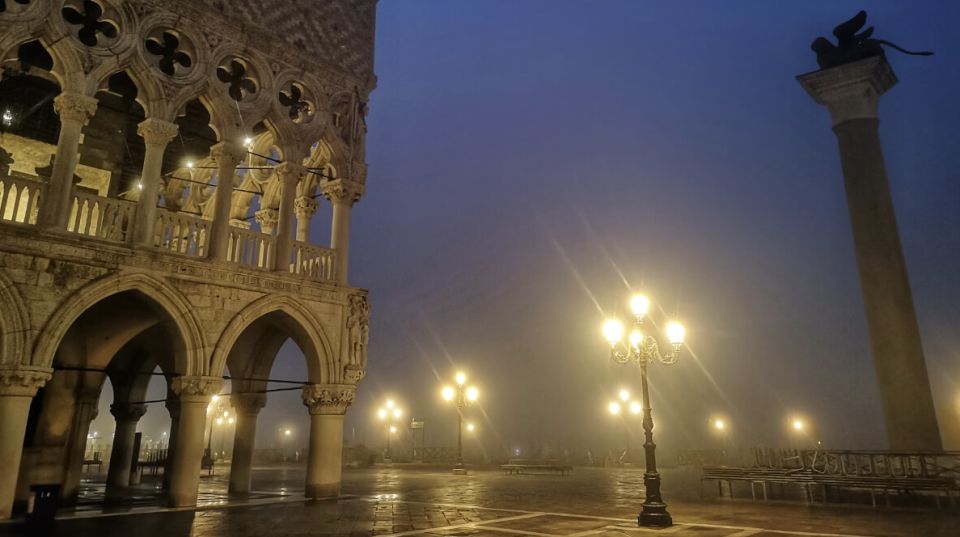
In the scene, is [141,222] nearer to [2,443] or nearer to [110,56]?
[110,56]

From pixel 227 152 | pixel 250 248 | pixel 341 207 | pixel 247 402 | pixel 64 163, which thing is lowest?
pixel 247 402

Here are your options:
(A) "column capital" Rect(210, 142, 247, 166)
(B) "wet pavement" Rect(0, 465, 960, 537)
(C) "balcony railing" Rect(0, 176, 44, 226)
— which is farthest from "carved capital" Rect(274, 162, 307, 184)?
(B) "wet pavement" Rect(0, 465, 960, 537)

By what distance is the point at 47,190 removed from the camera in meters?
10.9

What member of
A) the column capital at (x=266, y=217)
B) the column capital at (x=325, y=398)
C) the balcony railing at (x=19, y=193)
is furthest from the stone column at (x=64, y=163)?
the column capital at (x=325, y=398)

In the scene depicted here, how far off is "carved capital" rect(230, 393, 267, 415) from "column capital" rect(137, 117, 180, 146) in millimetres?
7305

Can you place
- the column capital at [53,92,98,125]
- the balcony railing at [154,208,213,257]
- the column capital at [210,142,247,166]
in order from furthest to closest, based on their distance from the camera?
the column capital at [210,142,247,166], the balcony railing at [154,208,213,257], the column capital at [53,92,98,125]

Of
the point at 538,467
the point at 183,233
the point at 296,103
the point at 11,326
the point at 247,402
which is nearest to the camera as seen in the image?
the point at 11,326

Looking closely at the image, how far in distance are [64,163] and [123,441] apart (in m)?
9.41

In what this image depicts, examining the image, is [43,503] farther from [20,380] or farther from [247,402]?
[247,402]

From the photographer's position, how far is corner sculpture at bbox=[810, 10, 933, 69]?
748 inches

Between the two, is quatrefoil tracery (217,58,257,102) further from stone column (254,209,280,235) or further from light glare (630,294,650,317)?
light glare (630,294,650,317)

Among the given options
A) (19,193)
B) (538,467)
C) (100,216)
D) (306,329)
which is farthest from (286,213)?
(538,467)

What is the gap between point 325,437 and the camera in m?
13.5

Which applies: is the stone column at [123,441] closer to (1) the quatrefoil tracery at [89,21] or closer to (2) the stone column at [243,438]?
(2) the stone column at [243,438]
